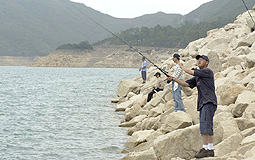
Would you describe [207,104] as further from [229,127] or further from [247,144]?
[229,127]

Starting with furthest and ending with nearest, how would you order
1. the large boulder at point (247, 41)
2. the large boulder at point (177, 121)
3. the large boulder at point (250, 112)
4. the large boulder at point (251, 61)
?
the large boulder at point (247, 41) < the large boulder at point (251, 61) < the large boulder at point (177, 121) < the large boulder at point (250, 112)

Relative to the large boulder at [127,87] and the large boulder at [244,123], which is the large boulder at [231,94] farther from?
the large boulder at [127,87]

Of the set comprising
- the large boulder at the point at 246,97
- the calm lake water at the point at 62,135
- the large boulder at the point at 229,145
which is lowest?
the calm lake water at the point at 62,135

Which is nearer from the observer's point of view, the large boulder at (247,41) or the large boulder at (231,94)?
the large boulder at (231,94)

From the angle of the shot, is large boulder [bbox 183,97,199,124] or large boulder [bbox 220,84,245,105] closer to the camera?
large boulder [bbox 183,97,199,124]

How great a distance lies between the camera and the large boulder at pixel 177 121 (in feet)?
23.9

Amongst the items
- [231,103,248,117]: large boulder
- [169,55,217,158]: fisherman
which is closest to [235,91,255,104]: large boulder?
[231,103,248,117]: large boulder

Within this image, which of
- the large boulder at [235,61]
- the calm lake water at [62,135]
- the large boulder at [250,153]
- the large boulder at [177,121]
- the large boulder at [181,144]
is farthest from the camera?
the large boulder at [235,61]

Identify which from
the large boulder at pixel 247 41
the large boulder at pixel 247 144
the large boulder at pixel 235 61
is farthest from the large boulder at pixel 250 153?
the large boulder at pixel 247 41

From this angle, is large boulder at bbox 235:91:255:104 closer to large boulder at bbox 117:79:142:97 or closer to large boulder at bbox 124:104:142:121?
large boulder at bbox 124:104:142:121

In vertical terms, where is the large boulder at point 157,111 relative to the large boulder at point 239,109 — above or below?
below

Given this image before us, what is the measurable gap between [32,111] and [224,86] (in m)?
10.5

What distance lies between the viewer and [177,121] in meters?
7.32

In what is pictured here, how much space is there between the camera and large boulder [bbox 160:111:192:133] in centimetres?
727
